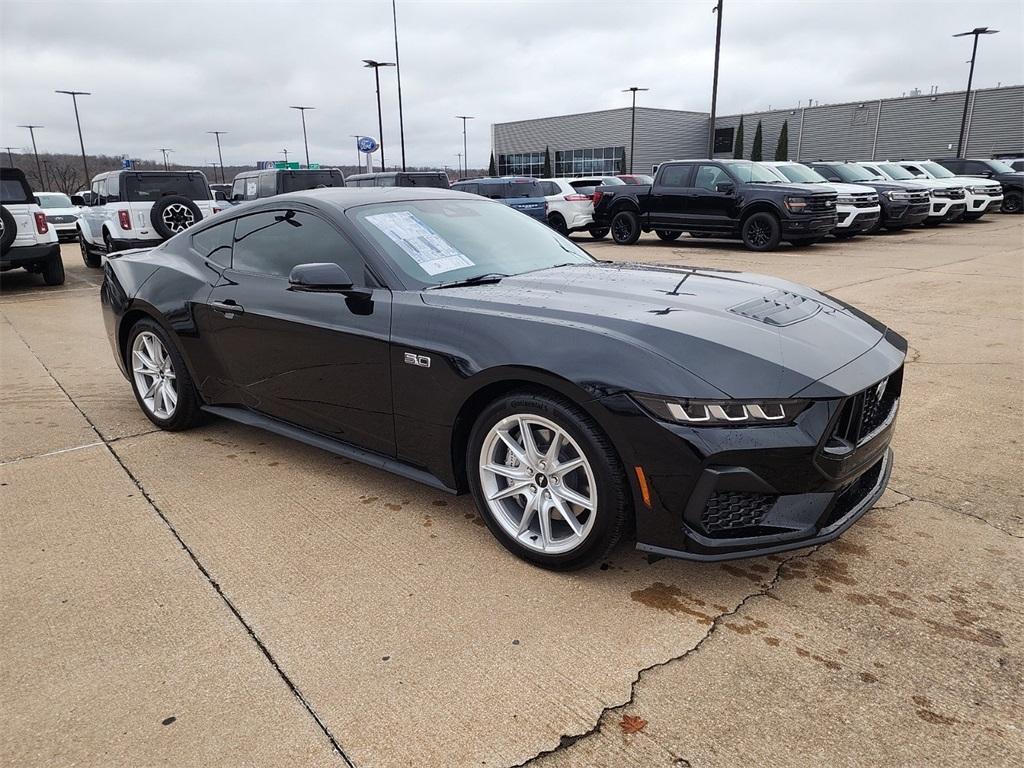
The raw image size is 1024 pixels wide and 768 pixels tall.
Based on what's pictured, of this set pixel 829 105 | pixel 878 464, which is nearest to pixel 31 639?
pixel 878 464

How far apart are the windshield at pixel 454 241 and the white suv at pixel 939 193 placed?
717 inches

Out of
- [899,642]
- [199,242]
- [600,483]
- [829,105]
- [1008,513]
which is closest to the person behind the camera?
[899,642]

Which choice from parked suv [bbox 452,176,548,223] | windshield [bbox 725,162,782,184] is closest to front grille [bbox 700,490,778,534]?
windshield [bbox 725,162,782,184]

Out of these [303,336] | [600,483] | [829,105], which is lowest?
[600,483]

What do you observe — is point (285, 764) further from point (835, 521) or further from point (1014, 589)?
point (1014, 589)

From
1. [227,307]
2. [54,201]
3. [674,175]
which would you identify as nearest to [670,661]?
[227,307]

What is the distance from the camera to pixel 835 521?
2.57 metres

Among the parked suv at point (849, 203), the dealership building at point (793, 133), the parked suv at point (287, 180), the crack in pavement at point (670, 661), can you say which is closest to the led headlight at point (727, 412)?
the crack in pavement at point (670, 661)

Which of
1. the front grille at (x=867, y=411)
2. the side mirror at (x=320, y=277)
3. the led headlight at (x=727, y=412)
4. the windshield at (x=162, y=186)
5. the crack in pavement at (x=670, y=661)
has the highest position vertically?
the windshield at (x=162, y=186)

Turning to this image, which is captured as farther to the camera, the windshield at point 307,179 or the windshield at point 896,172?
the windshield at point 896,172

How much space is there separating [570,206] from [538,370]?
16167 millimetres

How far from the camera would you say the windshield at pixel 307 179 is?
15391mm

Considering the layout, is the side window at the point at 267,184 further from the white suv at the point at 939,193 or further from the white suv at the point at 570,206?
the white suv at the point at 939,193

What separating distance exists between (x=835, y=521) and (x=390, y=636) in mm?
1603
